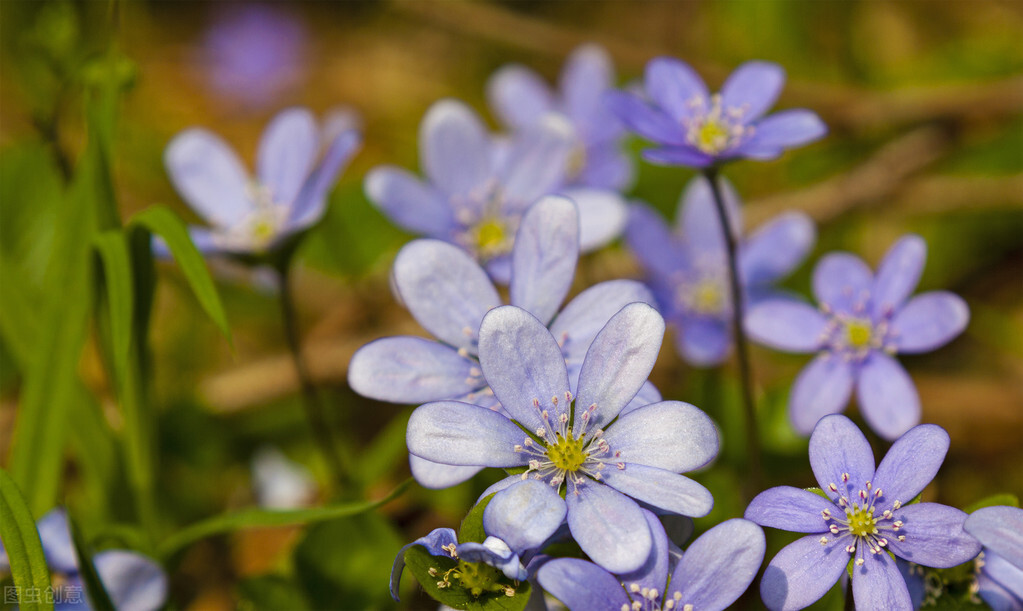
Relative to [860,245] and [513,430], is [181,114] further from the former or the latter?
[513,430]

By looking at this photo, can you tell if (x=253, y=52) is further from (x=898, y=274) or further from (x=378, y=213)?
(x=898, y=274)

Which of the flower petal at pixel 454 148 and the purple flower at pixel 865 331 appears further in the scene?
the flower petal at pixel 454 148

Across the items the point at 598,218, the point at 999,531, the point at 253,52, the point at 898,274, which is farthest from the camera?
the point at 253,52

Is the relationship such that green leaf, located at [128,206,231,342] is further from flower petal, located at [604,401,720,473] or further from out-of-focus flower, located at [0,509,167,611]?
flower petal, located at [604,401,720,473]

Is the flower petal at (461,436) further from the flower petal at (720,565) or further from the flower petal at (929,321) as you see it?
the flower petal at (929,321)

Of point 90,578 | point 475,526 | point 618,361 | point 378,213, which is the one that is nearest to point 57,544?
point 90,578

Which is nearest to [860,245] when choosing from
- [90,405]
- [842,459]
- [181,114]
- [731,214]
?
[731,214]

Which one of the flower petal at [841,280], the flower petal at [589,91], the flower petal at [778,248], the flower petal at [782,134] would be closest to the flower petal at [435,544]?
the flower petal at [782,134]
